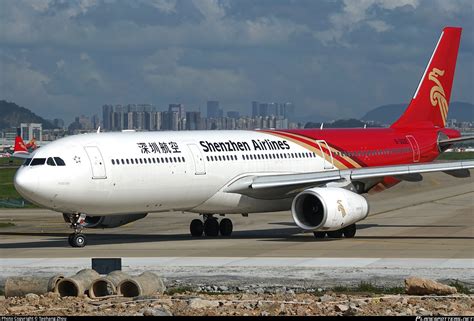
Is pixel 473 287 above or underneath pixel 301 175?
underneath

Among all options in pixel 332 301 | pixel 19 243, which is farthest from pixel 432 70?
pixel 332 301

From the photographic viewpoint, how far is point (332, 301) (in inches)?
845

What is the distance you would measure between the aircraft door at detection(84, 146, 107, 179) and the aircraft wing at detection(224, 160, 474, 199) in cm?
524

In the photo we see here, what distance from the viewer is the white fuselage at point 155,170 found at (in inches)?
1326

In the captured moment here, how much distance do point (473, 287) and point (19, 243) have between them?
60.1ft

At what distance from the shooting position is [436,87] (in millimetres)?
48281

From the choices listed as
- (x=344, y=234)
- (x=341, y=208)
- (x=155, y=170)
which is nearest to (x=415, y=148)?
(x=344, y=234)

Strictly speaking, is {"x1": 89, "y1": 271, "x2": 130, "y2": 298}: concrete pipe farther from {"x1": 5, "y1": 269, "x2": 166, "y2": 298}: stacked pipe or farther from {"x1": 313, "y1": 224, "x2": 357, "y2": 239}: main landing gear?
{"x1": 313, "y1": 224, "x2": 357, "y2": 239}: main landing gear

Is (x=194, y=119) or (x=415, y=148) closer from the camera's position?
(x=415, y=148)

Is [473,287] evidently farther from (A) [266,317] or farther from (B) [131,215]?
(B) [131,215]

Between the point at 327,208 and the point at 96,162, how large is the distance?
7.57 m

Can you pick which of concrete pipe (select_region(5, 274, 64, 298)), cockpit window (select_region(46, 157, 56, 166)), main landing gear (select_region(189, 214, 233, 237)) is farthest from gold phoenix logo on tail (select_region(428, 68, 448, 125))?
concrete pipe (select_region(5, 274, 64, 298))

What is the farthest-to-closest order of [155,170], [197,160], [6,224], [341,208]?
[6,224], [197,160], [341,208], [155,170]

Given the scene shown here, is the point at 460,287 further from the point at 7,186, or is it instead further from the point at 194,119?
the point at 194,119
